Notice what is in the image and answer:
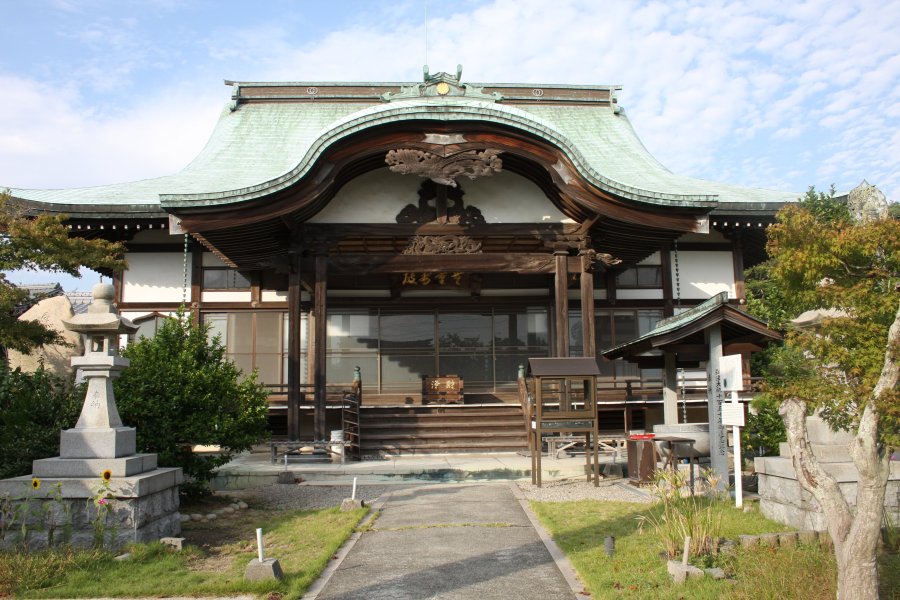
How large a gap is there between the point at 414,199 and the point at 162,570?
9.90 meters

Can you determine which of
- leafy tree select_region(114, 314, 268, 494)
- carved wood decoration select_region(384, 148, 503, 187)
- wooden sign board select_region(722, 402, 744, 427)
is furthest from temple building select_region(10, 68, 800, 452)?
leafy tree select_region(114, 314, 268, 494)

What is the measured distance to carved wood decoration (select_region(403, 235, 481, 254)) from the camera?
1452cm

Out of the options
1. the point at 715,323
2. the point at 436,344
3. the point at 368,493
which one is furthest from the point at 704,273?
the point at 368,493

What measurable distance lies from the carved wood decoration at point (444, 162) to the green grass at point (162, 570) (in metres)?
7.68

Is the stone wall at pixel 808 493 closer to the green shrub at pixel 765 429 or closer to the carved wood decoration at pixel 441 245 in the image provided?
the green shrub at pixel 765 429

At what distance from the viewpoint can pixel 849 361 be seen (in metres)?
6.05

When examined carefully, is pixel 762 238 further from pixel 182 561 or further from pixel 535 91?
pixel 182 561

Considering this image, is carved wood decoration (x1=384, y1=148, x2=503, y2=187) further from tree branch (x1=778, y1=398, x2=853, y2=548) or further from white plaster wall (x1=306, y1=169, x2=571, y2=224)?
tree branch (x1=778, y1=398, x2=853, y2=548)

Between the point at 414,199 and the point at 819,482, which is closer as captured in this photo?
the point at 819,482

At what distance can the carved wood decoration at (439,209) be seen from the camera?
14.7 m

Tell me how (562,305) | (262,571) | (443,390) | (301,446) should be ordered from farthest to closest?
(443,390), (562,305), (301,446), (262,571)

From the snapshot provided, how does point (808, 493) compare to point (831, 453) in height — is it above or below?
below

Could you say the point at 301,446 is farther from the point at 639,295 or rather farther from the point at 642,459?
the point at 639,295

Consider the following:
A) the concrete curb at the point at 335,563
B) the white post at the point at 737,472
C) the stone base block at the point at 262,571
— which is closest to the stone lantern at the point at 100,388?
the stone base block at the point at 262,571
